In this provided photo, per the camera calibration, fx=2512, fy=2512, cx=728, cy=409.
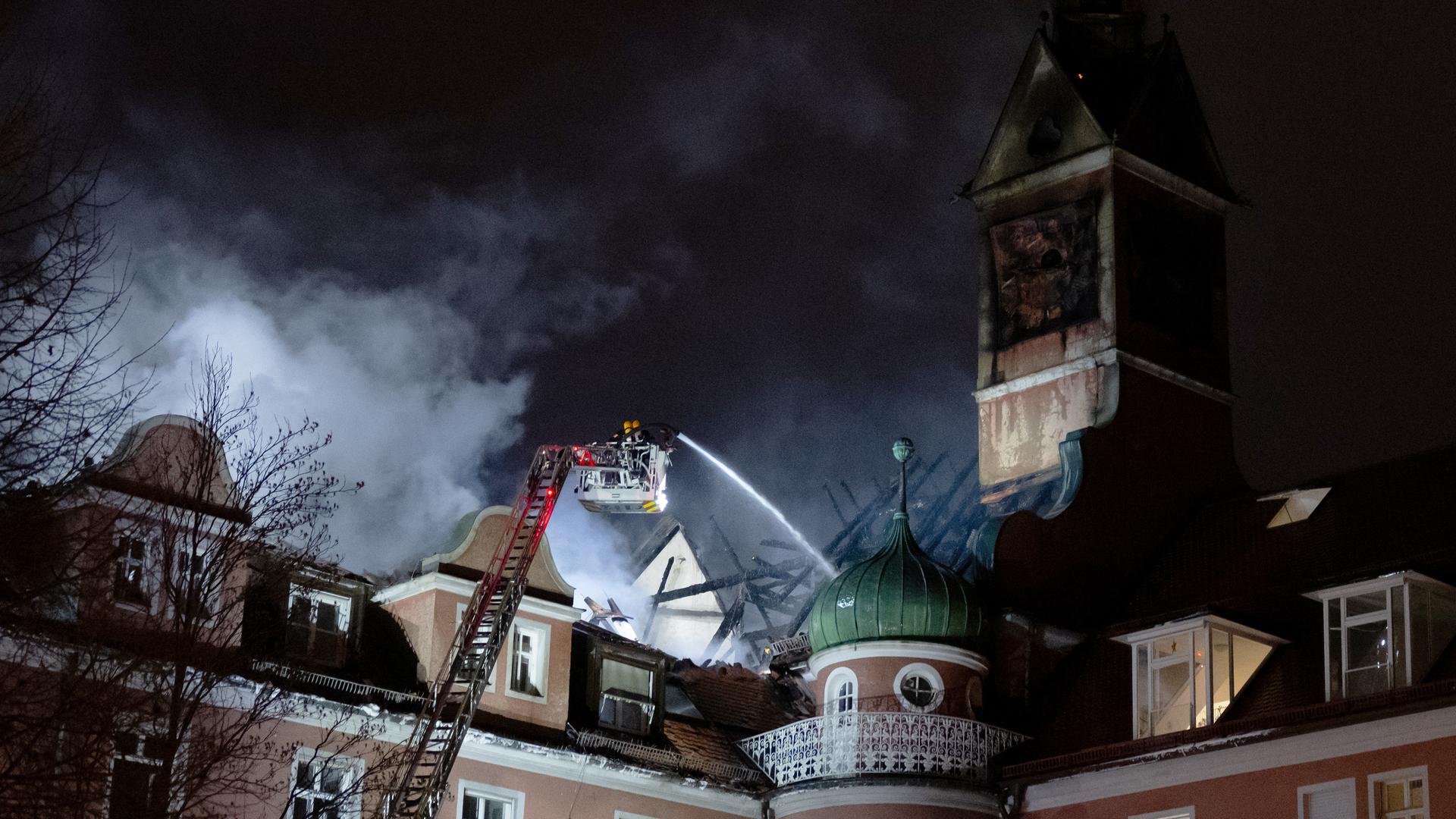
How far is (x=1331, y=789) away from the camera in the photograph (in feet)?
136

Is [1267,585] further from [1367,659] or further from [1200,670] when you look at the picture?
[1367,659]

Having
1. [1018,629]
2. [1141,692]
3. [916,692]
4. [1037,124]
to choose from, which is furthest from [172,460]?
[1037,124]

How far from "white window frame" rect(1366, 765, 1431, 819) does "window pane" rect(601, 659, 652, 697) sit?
14.4 meters

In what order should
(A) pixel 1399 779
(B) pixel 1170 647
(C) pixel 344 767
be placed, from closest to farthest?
(A) pixel 1399 779 < (C) pixel 344 767 < (B) pixel 1170 647

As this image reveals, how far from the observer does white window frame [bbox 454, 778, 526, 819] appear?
44.0 m

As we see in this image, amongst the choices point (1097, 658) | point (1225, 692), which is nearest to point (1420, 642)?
point (1225, 692)

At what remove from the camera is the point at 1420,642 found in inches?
1647

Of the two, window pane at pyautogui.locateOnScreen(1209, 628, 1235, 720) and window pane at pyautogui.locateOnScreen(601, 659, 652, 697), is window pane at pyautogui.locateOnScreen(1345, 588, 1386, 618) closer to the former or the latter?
window pane at pyautogui.locateOnScreen(1209, 628, 1235, 720)

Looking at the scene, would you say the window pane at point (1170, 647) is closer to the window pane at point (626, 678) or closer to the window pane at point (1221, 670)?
the window pane at point (1221, 670)

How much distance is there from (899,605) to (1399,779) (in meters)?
11.2

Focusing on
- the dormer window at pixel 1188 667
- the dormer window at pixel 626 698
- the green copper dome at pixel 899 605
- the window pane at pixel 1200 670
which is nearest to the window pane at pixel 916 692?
the green copper dome at pixel 899 605

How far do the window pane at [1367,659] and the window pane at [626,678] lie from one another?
44.5 feet

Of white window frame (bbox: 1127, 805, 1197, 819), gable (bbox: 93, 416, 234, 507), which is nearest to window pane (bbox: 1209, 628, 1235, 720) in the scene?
white window frame (bbox: 1127, 805, 1197, 819)

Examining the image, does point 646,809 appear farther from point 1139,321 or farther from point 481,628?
point 1139,321
